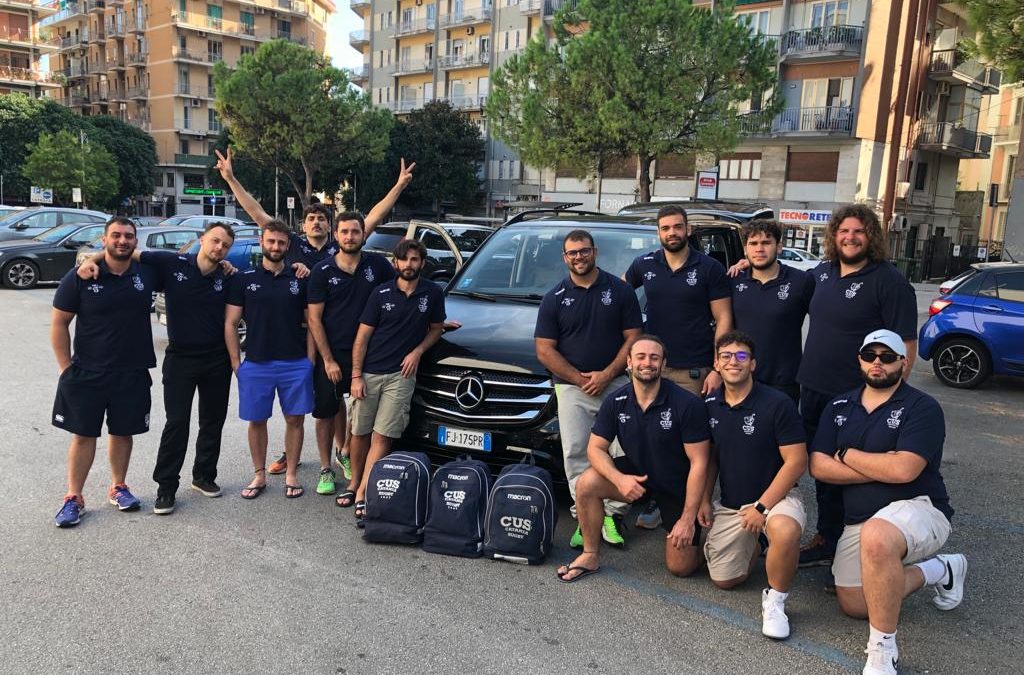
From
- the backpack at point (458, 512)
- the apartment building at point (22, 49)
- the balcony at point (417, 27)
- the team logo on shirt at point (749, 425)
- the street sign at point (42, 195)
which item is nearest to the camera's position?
the team logo on shirt at point (749, 425)

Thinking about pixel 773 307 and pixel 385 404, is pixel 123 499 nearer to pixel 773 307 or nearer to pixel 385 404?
pixel 385 404

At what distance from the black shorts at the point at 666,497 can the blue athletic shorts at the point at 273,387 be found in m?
2.22

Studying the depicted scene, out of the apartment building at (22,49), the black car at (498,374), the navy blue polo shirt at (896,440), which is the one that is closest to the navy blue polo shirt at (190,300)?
the black car at (498,374)

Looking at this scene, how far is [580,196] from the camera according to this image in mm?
44031

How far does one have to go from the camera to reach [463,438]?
16.1 feet

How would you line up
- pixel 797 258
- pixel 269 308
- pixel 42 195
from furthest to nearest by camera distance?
1. pixel 42 195
2. pixel 797 258
3. pixel 269 308

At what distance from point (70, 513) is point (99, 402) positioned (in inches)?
26.6

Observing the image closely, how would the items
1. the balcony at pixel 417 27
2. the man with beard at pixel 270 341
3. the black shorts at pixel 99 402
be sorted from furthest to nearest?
the balcony at pixel 417 27 → the man with beard at pixel 270 341 → the black shorts at pixel 99 402

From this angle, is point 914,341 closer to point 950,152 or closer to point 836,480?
point 836,480

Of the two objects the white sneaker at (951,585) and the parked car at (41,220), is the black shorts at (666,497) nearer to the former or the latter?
the white sneaker at (951,585)

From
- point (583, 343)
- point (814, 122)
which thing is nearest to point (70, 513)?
point (583, 343)

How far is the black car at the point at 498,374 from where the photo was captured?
4797 mm

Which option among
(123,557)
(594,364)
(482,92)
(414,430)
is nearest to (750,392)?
(594,364)

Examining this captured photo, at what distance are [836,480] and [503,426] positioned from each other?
1.91 metres
